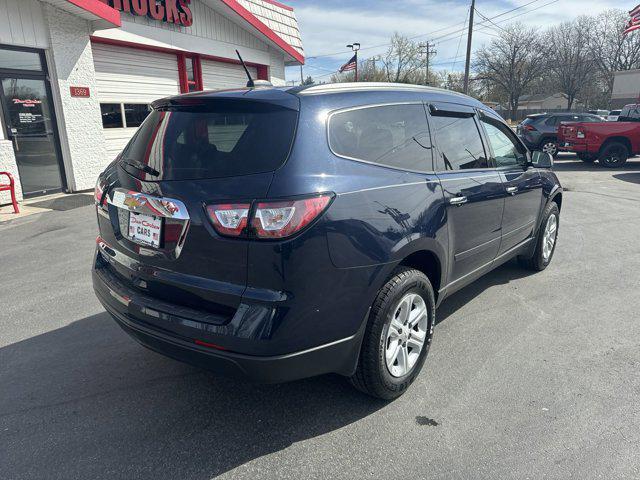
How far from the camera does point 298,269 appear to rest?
7.13ft

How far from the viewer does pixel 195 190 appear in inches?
91.4

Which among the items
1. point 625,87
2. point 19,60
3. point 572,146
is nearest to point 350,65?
point 572,146

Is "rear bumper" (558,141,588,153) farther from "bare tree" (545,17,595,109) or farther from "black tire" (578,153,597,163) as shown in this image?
"bare tree" (545,17,595,109)

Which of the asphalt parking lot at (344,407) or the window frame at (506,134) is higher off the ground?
the window frame at (506,134)

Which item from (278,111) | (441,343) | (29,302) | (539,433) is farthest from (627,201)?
(29,302)

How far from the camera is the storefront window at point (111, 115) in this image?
37.5 ft

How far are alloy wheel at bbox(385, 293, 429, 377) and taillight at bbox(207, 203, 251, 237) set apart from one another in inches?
42.4

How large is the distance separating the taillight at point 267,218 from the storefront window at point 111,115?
1074 centimetres

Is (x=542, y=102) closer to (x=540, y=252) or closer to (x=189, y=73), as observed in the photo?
(x=189, y=73)

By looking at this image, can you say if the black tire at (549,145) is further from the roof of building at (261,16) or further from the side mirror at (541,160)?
the side mirror at (541,160)

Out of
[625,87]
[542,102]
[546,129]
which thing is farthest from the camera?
[542,102]

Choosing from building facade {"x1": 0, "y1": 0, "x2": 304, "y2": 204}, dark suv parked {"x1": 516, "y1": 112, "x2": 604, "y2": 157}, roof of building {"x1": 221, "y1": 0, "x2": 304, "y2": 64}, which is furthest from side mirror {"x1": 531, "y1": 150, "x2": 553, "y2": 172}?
dark suv parked {"x1": 516, "y1": 112, "x2": 604, "y2": 157}

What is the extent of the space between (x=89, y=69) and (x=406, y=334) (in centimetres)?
1028

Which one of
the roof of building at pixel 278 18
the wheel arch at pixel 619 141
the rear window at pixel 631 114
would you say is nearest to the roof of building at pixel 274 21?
the roof of building at pixel 278 18
